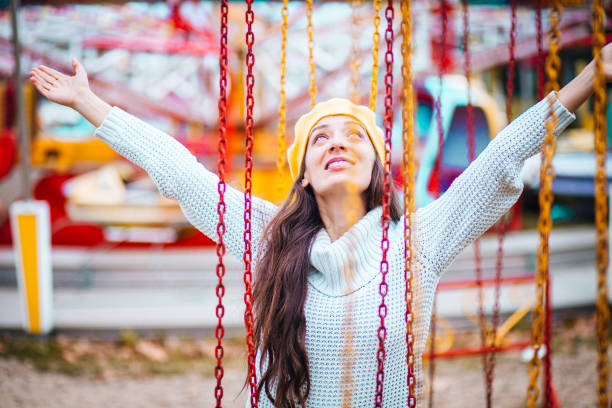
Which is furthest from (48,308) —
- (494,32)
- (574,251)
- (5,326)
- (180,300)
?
(494,32)

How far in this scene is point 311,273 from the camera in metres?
1.24

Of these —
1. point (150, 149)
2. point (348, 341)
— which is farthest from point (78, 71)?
point (348, 341)

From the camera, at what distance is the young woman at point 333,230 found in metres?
1.13

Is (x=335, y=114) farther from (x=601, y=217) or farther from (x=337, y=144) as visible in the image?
(x=601, y=217)

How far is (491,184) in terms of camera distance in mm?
1122

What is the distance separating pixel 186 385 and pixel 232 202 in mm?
2303

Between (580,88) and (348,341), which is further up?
(580,88)

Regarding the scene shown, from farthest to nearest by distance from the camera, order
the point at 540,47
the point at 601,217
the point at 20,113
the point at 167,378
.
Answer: the point at 20,113
the point at 167,378
the point at 540,47
the point at 601,217

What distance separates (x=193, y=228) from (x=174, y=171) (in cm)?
470

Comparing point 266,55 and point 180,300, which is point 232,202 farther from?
point 266,55

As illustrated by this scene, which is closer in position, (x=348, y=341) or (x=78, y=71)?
(x=348, y=341)

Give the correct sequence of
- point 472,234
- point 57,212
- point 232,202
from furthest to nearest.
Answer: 1. point 57,212
2. point 232,202
3. point 472,234

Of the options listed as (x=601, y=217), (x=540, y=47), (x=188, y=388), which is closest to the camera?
(x=601, y=217)

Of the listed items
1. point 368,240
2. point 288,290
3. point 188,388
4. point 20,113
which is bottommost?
point 188,388
